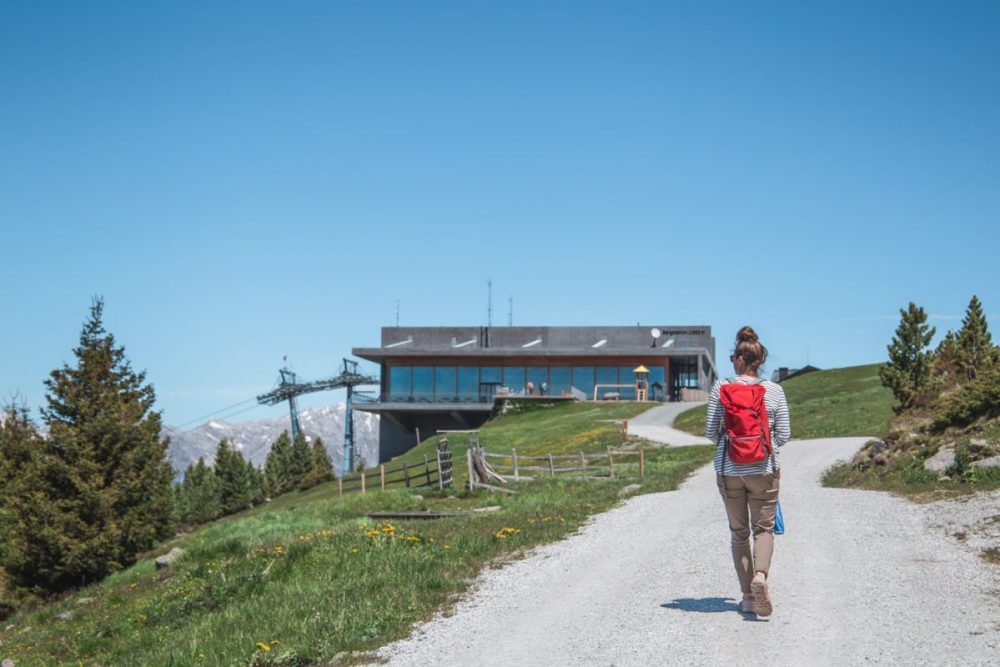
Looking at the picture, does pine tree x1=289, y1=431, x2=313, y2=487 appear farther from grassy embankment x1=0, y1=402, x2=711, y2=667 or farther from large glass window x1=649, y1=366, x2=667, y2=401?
grassy embankment x1=0, y1=402, x2=711, y2=667

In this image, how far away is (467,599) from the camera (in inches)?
430

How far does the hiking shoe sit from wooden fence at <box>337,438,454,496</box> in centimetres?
2257

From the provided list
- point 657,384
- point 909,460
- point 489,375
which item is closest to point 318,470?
point 489,375

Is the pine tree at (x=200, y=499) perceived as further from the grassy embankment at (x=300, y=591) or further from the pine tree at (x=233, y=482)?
the grassy embankment at (x=300, y=591)

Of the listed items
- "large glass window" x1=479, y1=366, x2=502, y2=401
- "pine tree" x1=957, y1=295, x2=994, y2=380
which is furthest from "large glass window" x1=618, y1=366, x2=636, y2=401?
"pine tree" x1=957, y1=295, x2=994, y2=380

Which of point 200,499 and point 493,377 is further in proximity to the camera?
point 493,377

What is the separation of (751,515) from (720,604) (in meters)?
1.23

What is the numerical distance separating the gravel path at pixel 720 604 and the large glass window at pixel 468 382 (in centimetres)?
6008

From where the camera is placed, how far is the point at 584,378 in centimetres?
7581

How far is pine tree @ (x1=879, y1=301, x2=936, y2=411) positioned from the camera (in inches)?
1439

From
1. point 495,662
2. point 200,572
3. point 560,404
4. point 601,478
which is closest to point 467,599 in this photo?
point 495,662

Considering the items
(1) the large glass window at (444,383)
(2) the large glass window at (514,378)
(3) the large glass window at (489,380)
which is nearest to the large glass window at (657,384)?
(2) the large glass window at (514,378)

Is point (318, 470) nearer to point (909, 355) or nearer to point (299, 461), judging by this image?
point (299, 461)

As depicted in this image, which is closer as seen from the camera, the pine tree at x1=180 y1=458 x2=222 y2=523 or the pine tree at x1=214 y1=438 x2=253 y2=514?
the pine tree at x1=180 y1=458 x2=222 y2=523
